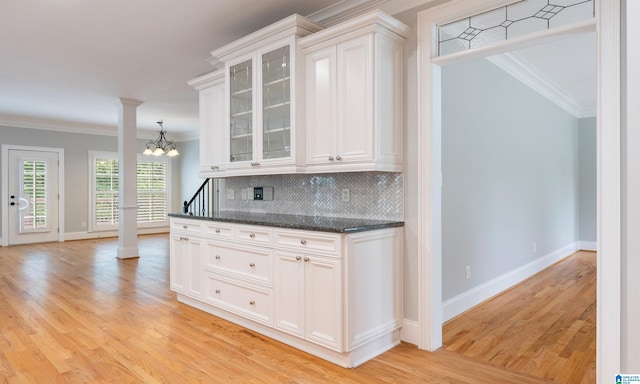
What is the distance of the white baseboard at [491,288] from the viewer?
345 centimetres

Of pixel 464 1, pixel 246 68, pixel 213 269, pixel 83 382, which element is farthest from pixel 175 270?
pixel 464 1

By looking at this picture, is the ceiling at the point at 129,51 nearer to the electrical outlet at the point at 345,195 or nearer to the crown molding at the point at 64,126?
the crown molding at the point at 64,126

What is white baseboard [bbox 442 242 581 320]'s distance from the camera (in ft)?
11.3

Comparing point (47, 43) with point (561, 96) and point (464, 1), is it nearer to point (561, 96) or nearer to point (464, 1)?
point (464, 1)

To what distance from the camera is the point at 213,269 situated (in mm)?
3473

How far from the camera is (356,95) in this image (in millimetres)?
2752

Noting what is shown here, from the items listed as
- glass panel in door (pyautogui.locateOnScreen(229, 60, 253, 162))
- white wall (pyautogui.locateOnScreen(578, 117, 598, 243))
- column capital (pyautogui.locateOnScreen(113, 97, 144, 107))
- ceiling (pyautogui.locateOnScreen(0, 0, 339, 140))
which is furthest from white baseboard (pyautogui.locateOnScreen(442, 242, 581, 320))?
column capital (pyautogui.locateOnScreen(113, 97, 144, 107))

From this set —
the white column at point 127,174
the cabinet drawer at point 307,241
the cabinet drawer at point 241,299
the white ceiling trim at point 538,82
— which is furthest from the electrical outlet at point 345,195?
the white column at point 127,174

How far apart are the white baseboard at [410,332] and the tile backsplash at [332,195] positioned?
77cm

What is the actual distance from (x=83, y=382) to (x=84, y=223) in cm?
767

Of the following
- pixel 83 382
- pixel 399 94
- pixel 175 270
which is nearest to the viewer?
pixel 83 382

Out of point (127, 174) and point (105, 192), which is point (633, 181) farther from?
point (105, 192)

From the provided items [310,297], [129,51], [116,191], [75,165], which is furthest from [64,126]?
[310,297]

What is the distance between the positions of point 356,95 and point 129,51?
2857 mm
